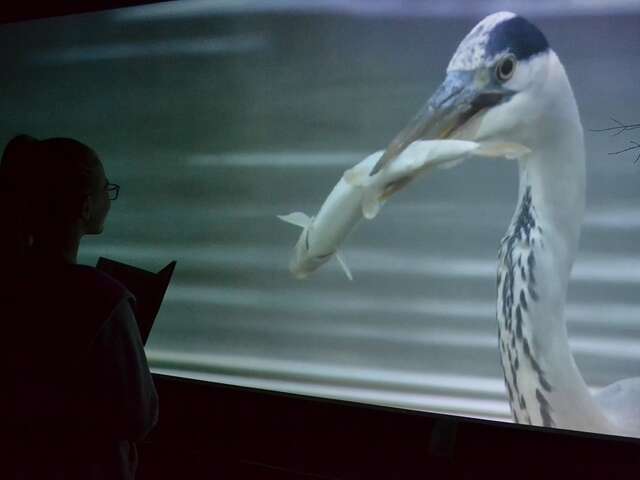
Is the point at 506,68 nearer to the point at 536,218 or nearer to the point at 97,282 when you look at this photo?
the point at 536,218

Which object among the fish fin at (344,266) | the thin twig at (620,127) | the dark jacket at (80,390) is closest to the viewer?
the dark jacket at (80,390)

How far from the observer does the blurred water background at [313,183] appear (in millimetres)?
1396

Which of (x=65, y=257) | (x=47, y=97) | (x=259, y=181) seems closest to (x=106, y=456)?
(x=65, y=257)

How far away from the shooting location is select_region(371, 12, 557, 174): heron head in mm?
1429

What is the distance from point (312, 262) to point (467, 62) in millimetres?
638

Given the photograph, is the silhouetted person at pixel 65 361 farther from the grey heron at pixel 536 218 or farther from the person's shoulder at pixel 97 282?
the grey heron at pixel 536 218

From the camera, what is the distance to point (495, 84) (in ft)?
4.72

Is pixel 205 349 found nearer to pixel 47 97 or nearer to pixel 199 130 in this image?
pixel 199 130

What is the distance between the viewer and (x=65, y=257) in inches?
32.1

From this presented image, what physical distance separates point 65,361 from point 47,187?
22cm

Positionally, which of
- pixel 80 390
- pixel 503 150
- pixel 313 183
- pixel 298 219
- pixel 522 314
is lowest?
pixel 80 390

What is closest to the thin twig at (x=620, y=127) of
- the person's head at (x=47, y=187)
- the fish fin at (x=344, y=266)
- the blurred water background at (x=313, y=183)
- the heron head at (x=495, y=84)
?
the blurred water background at (x=313, y=183)

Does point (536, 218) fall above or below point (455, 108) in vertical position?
below

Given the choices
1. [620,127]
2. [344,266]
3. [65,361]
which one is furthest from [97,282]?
[620,127]
